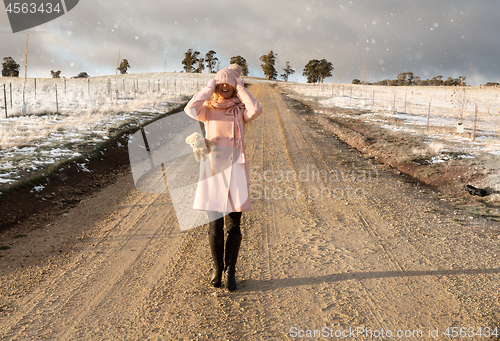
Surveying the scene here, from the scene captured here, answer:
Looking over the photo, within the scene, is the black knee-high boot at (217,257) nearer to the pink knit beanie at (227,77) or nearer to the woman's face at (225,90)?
the woman's face at (225,90)

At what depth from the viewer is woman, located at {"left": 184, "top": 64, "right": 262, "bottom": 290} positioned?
315 cm

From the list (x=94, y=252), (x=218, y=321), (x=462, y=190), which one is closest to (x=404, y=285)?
(x=218, y=321)

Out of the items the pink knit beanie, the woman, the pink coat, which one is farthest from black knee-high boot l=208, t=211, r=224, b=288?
the pink knit beanie

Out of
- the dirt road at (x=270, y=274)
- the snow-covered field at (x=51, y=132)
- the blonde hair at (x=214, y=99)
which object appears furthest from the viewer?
the snow-covered field at (x=51, y=132)

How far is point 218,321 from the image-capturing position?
2811 mm

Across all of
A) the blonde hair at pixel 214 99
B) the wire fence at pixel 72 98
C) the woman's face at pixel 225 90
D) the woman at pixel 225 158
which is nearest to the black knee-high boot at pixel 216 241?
the woman at pixel 225 158

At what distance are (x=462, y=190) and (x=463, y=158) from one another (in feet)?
9.45

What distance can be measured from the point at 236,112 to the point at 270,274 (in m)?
1.87

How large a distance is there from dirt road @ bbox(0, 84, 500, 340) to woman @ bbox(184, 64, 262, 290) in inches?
24.8

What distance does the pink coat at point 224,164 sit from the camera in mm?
3148

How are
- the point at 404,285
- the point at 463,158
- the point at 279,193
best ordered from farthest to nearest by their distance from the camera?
the point at 463,158 → the point at 279,193 → the point at 404,285

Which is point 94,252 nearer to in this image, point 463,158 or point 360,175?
point 360,175

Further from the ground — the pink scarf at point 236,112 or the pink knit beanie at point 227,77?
the pink knit beanie at point 227,77

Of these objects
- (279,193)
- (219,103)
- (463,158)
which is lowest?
(279,193)
